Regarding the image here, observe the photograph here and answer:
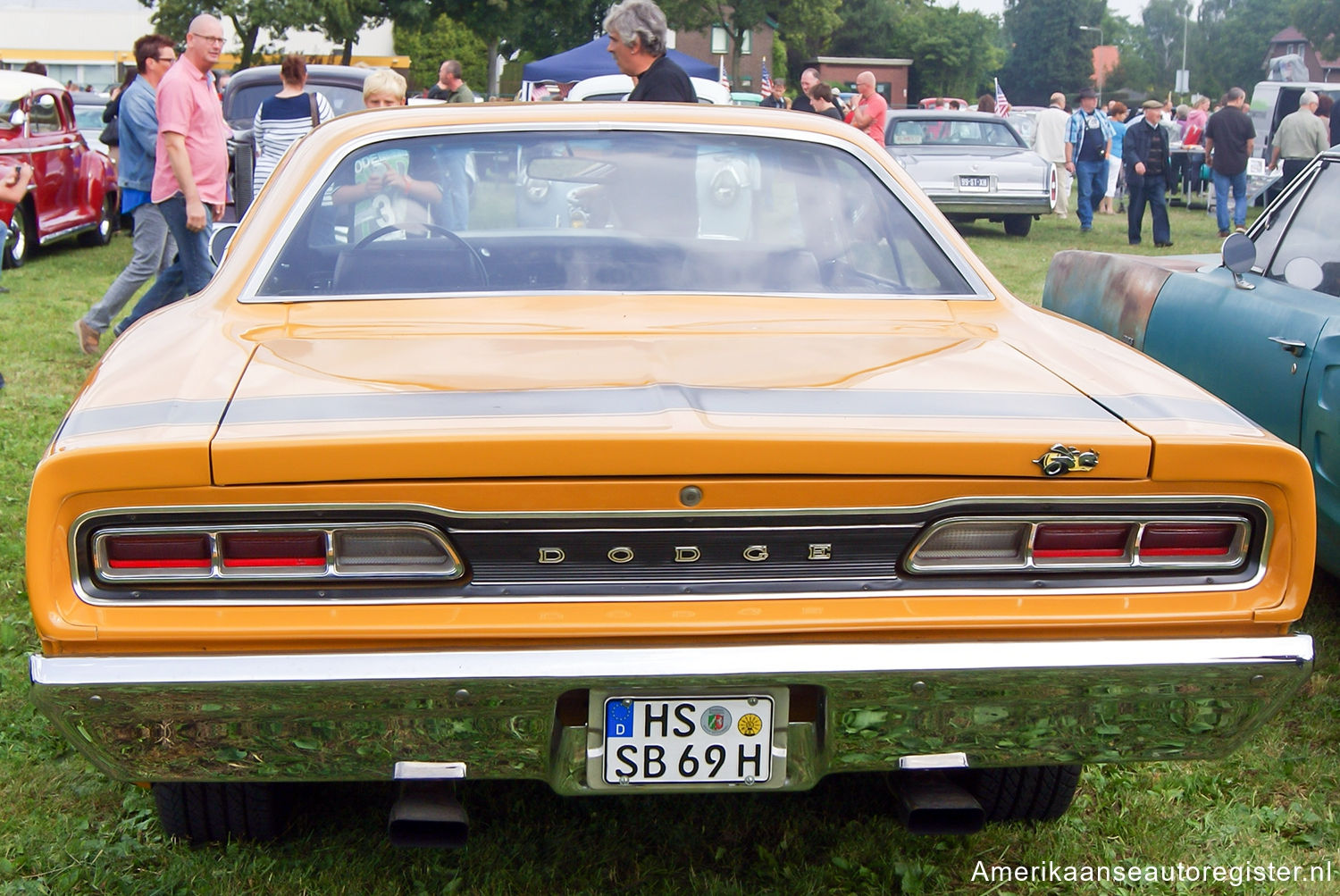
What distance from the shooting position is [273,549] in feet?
6.96

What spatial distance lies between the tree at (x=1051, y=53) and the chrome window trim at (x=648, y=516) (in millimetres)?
104468

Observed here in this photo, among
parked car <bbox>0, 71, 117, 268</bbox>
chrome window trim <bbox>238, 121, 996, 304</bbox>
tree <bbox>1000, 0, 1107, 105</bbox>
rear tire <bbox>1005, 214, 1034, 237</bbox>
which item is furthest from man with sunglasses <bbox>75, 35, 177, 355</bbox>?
tree <bbox>1000, 0, 1107, 105</bbox>

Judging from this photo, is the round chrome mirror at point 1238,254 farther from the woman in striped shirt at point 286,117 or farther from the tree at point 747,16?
the tree at point 747,16

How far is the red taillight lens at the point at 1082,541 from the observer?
2225 mm

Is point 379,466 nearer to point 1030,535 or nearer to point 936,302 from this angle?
point 1030,535

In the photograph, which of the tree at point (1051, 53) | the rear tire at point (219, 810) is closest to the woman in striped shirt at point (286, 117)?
the rear tire at point (219, 810)

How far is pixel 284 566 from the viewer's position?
83.7 inches

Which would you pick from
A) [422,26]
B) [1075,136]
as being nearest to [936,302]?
[1075,136]

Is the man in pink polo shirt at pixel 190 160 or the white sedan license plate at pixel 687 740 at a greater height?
the man in pink polo shirt at pixel 190 160

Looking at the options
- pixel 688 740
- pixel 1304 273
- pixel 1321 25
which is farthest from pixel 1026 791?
pixel 1321 25

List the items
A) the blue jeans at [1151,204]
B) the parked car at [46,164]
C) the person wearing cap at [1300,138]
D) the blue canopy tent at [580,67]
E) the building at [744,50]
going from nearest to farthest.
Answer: the parked car at [46,164] < the blue jeans at [1151,204] < the person wearing cap at [1300,138] < the blue canopy tent at [580,67] < the building at [744,50]

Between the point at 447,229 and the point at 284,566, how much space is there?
4.35 feet

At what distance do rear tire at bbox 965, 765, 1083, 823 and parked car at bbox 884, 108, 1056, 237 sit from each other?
1282cm

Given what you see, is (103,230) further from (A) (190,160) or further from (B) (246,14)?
(B) (246,14)
